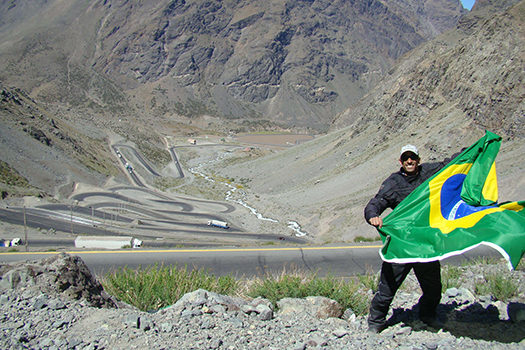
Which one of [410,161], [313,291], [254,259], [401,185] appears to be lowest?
[254,259]

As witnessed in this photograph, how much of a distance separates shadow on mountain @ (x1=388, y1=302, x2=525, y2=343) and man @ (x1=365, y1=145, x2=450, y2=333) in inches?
7.2

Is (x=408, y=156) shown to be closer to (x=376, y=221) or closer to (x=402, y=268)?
(x=376, y=221)

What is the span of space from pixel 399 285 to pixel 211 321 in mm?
2052

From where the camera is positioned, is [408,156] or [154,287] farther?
[154,287]

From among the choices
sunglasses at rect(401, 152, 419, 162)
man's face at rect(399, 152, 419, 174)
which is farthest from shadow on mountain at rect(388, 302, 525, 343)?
sunglasses at rect(401, 152, 419, 162)

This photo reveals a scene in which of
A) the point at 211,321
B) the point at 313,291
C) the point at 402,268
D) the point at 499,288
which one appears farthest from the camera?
the point at 313,291

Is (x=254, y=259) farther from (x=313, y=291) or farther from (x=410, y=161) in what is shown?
(x=410, y=161)

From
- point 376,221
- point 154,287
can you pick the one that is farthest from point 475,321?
point 154,287

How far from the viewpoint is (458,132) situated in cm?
3291

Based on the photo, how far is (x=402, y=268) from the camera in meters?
4.38

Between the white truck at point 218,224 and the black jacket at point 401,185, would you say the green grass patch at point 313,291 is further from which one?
the white truck at point 218,224

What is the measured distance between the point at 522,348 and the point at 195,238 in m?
25.7

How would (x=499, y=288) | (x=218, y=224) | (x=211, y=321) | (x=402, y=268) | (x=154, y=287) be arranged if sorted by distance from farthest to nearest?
(x=218, y=224), (x=154, y=287), (x=499, y=288), (x=402, y=268), (x=211, y=321)

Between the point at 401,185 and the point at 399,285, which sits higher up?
the point at 401,185
